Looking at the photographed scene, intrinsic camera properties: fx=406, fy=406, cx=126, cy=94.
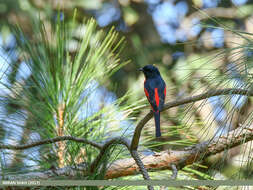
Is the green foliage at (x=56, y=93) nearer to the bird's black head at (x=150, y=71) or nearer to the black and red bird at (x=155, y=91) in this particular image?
the black and red bird at (x=155, y=91)

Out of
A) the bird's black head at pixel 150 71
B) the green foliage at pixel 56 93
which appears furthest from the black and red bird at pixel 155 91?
the green foliage at pixel 56 93

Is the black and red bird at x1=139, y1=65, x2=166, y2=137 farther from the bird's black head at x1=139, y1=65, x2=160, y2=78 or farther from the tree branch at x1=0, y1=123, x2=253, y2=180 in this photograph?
the tree branch at x1=0, y1=123, x2=253, y2=180

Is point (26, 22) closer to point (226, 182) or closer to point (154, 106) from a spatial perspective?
point (154, 106)

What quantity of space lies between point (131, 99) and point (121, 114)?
0.11 meters

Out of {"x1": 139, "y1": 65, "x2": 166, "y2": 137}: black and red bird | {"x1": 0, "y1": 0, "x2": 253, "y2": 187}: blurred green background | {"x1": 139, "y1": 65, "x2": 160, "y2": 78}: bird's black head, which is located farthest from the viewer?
{"x1": 139, "y1": 65, "x2": 160, "y2": 78}: bird's black head

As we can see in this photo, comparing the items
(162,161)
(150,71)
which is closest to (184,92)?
(162,161)

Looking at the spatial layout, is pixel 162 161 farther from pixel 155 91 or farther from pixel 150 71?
pixel 150 71

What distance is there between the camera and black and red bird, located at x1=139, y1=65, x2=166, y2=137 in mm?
1875

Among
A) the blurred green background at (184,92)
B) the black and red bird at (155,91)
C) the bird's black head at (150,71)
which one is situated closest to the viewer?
the blurred green background at (184,92)

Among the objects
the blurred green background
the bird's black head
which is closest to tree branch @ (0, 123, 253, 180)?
the blurred green background

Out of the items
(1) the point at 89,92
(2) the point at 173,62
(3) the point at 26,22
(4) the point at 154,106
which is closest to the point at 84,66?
(1) the point at 89,92

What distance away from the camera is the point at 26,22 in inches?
210

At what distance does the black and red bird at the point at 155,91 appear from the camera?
1.87m

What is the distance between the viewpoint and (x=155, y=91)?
2.18 metres
